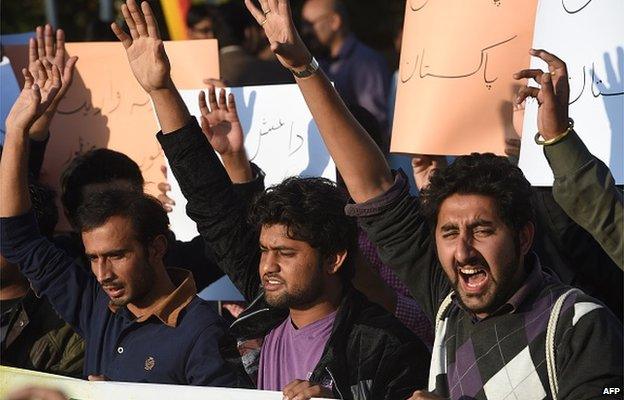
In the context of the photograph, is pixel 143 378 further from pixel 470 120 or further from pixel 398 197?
pixel 470 120

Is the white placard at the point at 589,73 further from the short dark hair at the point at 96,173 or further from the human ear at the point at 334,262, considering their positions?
the short dark hair at the point at 96,173

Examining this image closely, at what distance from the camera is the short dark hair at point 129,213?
3.99 metres

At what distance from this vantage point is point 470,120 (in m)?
4.00

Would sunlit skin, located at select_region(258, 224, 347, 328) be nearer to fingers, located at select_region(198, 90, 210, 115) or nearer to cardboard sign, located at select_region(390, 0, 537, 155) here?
cardboard sign, located at select_region(390, 0, 537, 155)

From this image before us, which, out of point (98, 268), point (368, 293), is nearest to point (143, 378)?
point (98, 268)

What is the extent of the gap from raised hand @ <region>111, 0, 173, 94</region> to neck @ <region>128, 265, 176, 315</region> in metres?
0.59

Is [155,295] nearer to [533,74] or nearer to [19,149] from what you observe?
[19,149]

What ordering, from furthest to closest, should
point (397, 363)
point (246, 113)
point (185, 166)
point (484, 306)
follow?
point (246, 113) < point (185, 166) < point (397, 363) < point (484, 306)

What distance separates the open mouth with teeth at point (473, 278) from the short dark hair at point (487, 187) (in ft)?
0.46

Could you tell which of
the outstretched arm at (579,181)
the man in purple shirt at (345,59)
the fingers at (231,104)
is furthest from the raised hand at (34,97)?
the man in purple shirt at (345,59)

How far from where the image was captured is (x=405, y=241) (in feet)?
11.0

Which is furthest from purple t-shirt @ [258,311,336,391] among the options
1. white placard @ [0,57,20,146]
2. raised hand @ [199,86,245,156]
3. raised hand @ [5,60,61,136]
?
white placard @ [0,57,20,146]

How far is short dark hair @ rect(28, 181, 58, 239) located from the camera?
185 inches

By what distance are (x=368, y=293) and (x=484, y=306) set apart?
→ 2.50 ft
